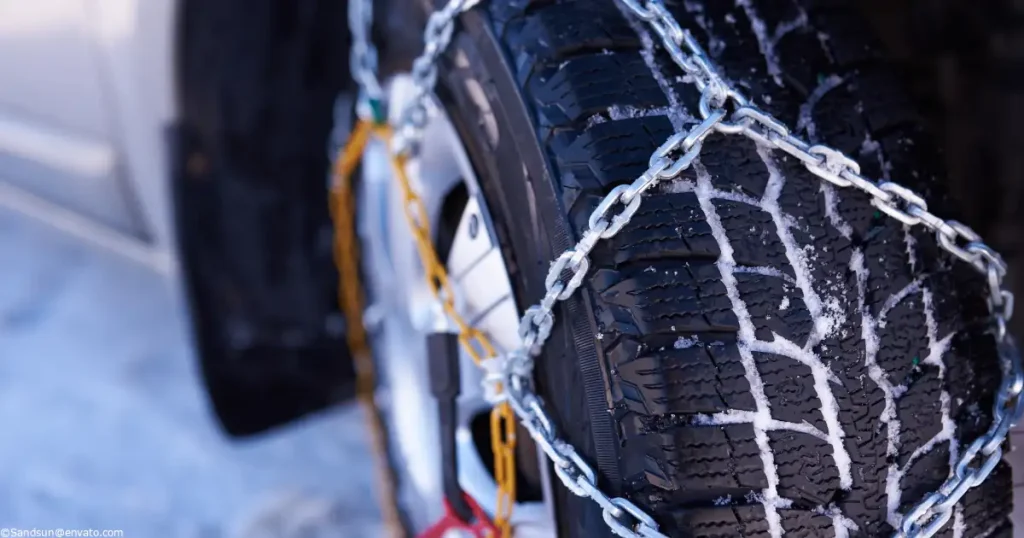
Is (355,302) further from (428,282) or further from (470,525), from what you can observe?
(470,525)

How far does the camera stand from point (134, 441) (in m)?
1.79

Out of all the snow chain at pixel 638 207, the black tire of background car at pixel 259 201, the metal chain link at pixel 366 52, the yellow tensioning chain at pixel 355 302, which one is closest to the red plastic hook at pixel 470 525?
the snow chain at pixel 638 207

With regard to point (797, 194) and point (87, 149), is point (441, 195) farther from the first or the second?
point (87, 149)

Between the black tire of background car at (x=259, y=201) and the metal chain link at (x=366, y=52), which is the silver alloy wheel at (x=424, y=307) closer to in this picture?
the metal chain link at (x=366, y=52)

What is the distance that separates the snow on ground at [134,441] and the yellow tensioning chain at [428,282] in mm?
233

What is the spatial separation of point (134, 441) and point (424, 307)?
940 mm

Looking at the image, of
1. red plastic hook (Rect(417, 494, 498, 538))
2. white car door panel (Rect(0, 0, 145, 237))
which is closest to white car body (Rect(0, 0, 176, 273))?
white car door panel (Rect(0, 0, 145, 237))

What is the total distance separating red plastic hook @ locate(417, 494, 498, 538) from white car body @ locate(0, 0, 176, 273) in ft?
2.30

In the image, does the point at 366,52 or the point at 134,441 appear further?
the point at 134,441

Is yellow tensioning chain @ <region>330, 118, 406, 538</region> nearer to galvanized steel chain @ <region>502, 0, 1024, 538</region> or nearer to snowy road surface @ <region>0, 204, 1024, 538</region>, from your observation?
snowy road surface @ <region>0, 204, 1024, 538</region>

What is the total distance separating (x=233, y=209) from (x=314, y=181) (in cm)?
14

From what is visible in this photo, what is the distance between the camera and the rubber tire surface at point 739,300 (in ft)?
2.34

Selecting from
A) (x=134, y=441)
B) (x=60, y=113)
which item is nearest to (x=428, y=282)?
(x=60, y=113)

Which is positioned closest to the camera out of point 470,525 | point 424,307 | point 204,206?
point 470,525
